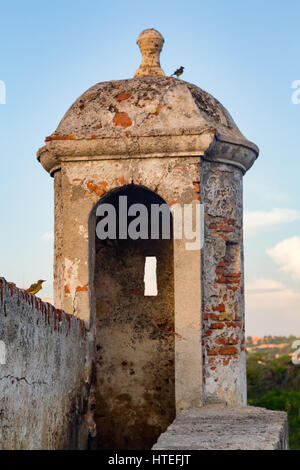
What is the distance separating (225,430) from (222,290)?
1.92 m

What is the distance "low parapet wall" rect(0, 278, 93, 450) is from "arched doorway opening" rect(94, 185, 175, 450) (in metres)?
1.64

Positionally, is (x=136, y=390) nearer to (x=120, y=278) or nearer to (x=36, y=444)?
(x=120, y=278)

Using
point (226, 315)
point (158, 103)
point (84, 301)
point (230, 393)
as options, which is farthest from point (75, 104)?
point (230, 393)

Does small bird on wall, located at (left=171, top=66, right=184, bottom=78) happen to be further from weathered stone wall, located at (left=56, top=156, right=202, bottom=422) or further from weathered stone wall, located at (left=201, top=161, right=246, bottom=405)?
weathered stone wall, located at (left=56, top=156, right=202, bottom=422)

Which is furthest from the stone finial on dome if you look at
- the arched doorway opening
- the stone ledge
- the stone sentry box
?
the stone ledge

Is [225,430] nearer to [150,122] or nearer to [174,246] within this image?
[174,246]

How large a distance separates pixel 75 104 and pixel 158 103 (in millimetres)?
846

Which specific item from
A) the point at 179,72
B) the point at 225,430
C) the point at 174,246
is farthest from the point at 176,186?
the point at 225,430

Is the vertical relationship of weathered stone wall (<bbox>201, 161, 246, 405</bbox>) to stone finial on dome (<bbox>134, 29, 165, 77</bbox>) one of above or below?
below

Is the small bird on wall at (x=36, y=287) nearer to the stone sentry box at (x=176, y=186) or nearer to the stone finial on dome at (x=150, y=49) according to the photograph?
the stone sentry box at (x=176, y=186)

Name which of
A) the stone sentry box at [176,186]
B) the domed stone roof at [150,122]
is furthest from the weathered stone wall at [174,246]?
the domed stone roof at [150,122]

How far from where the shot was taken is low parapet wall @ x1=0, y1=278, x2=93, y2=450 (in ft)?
13.1

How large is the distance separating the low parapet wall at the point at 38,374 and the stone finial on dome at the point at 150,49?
2.67m

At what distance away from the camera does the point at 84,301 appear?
256 inches
